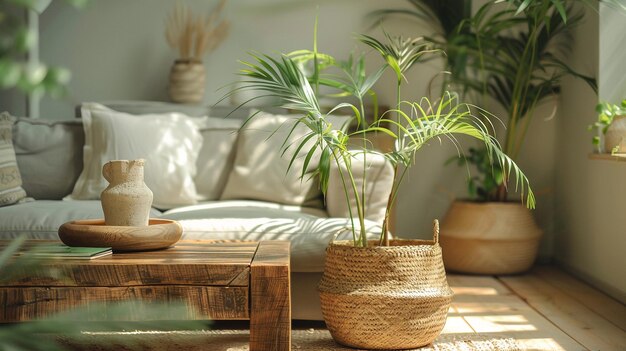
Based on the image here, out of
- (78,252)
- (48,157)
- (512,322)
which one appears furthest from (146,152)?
(512,322)

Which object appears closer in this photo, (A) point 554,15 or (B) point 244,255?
(B) point 244,255

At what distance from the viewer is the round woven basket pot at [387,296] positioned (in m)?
2.40

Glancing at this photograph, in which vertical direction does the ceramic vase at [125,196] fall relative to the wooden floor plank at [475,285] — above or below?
above

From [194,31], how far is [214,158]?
3.69 feet

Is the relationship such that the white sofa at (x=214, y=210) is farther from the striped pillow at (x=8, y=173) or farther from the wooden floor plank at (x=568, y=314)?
the wooden floor plank at (x=568, y=314)

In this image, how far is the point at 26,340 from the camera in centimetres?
27

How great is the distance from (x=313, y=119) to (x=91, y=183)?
4.43 feet

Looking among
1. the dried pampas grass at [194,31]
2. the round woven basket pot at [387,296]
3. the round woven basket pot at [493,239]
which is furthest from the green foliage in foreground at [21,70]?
the dried pampas grass at [194,31]

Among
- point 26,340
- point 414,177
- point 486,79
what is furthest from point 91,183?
point 26,340

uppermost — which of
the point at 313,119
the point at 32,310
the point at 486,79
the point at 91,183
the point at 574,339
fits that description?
the point at 486,79

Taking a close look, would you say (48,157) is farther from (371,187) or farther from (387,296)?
(387,296)

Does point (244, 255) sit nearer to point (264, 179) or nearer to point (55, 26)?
point (264, 179)

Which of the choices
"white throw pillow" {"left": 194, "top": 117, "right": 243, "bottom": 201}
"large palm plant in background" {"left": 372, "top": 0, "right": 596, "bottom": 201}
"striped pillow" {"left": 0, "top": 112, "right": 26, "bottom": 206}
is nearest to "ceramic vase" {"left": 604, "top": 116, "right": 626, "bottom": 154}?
"large palm plant in background" {"left": 372, "top": 0, "right": 596, "bottom": 201}

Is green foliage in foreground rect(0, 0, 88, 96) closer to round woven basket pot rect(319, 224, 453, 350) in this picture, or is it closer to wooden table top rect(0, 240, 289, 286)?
wooden table top rect(0, 240, 289, 286)
